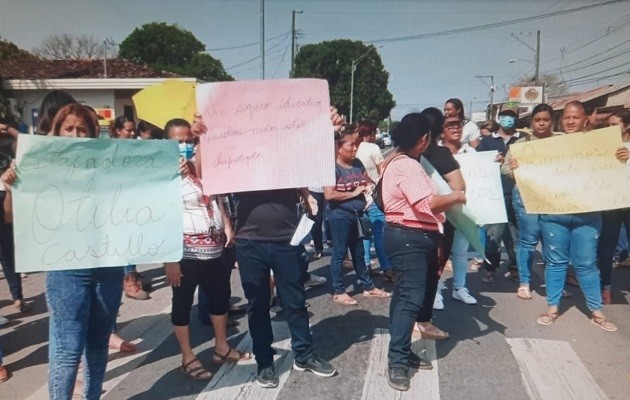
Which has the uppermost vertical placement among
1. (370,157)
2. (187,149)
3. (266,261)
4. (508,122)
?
(508,122)

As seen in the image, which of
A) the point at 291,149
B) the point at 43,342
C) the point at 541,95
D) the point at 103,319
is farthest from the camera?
the point at 541,95

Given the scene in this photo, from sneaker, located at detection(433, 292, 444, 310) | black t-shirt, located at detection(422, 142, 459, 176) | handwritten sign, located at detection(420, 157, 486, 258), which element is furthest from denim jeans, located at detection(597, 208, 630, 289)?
black t-shirt, located at detection(422, 142, 459, 176)

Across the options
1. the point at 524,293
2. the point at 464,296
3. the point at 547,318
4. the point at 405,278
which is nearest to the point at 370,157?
the point at 464,296

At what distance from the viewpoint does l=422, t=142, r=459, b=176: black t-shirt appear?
338 cm

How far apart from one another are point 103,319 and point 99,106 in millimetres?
20464

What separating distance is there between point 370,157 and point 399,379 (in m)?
3.54

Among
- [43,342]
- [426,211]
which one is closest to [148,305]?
[43,342]

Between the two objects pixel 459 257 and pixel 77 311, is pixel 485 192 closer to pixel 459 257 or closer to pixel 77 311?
pixel 459 257

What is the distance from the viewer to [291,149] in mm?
2818

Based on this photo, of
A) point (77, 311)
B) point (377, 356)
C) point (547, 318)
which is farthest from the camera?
point (547, 318)

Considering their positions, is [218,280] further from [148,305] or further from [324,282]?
[324,282]

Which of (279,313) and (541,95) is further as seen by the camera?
(541,95)

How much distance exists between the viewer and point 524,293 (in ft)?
16.1

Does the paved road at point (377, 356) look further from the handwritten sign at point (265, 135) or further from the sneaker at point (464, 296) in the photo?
the handwritten sign at point (265, 135)
